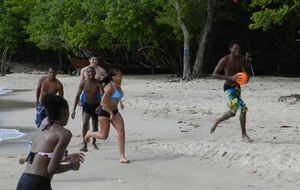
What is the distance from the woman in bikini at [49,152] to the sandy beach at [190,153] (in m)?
2.73

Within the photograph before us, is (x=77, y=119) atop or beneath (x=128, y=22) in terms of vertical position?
beneath

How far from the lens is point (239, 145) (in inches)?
360

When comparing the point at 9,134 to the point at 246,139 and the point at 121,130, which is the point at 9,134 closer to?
the point at 121,130

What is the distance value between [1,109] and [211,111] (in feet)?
→ 24.7

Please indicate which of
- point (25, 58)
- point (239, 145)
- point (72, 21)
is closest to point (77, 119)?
point (239, 145)

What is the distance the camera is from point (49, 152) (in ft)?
14.8

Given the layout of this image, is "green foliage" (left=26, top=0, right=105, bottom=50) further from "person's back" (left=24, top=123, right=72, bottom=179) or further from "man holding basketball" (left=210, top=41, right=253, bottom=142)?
"person's back" (left=24, top=123, right=72, bottom=179)

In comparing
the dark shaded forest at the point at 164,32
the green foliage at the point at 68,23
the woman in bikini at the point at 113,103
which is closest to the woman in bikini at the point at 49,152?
the woman in bikini at the point at 113,103

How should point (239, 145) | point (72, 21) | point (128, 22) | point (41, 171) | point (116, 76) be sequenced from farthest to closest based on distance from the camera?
point (72, 21) → point (128, 22) → point (239, 145) → point (116, 76) → point (41, 171)

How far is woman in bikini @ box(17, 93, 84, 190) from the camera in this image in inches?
175

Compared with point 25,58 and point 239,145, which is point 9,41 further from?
point 239,145

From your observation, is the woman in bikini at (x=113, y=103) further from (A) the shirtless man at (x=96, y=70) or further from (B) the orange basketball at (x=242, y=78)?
(B) the orange basketball at (x=242, y=78)

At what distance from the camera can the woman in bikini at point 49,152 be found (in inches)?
175

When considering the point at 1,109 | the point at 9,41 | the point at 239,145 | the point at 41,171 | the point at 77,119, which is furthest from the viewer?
the point at 9,41
